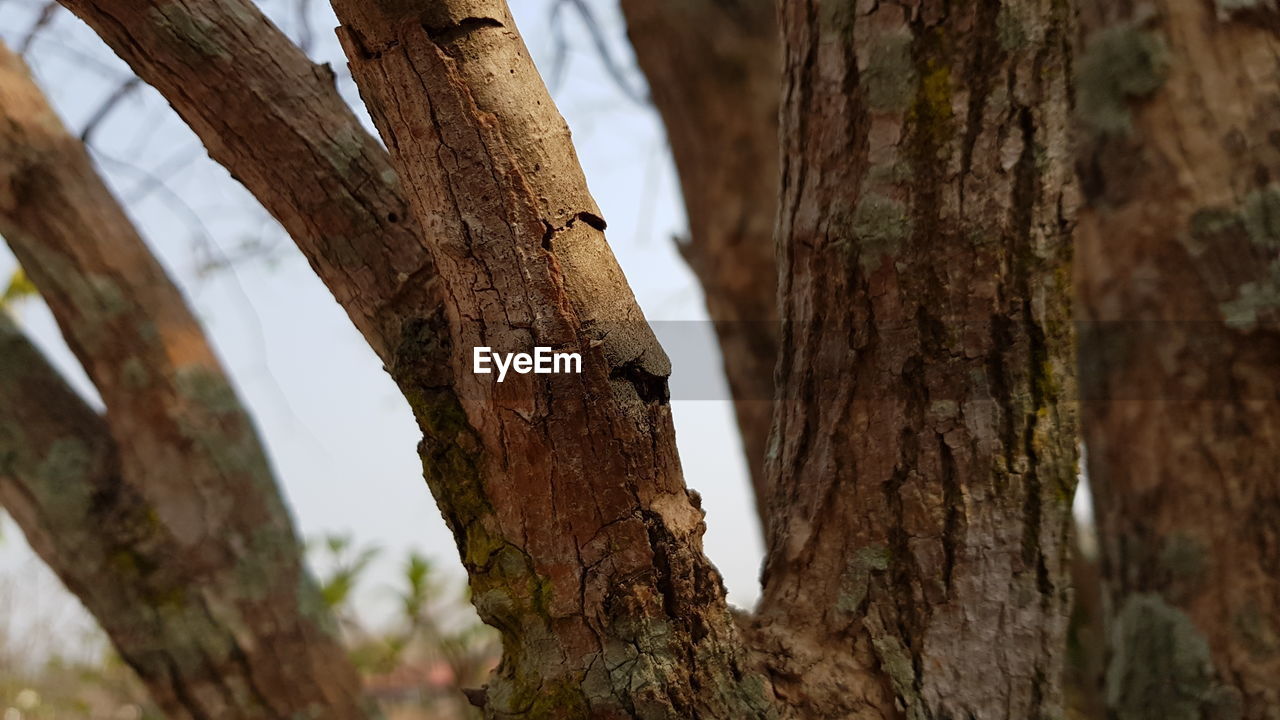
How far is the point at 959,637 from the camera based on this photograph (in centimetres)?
133

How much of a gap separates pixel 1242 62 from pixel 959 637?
147cm

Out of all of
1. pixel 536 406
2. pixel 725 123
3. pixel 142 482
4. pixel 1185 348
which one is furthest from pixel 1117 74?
pixel 142 482

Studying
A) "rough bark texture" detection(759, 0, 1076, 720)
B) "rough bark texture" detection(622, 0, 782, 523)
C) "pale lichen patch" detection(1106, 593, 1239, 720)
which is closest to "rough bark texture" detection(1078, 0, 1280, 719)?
"pale lichen patch" detection(1106, 593, 1239, 720)

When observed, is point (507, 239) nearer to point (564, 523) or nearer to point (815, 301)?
point (564, 523)

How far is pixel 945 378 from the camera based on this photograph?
1.34 m

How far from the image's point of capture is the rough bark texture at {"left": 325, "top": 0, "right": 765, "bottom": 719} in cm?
112

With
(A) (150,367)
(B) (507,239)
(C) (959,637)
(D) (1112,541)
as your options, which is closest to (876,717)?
(C) (959,637)

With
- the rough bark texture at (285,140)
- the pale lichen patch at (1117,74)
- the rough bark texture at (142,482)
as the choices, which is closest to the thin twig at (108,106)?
the rough bark texture at (142,482)

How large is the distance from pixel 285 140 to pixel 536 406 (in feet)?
1.78

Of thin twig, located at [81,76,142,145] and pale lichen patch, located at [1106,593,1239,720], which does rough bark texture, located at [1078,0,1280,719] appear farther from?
thin twig, located at [81,76,142,145]

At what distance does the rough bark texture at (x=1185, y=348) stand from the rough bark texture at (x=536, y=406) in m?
1.22

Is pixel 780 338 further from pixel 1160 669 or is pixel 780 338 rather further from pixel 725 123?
pixel 725 123

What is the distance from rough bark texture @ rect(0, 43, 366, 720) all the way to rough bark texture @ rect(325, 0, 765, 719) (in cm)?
114

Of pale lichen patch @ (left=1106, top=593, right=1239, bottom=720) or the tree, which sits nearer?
the tree
